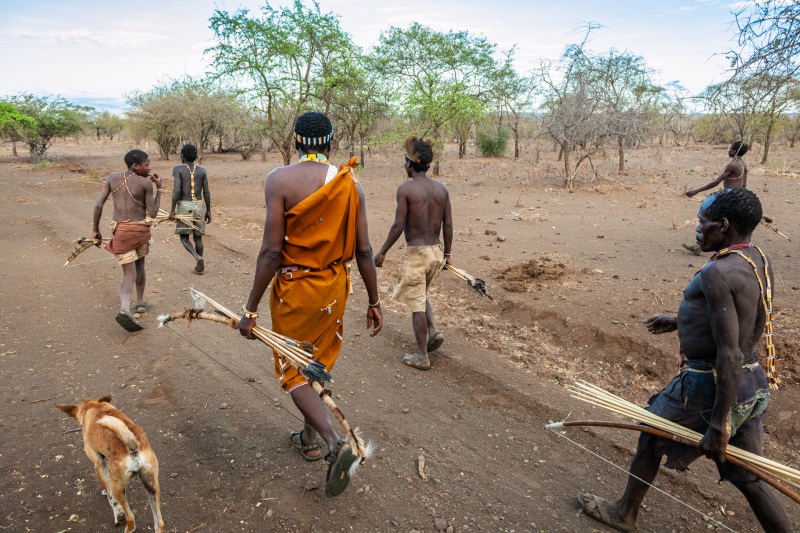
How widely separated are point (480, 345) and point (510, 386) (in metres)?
0.90

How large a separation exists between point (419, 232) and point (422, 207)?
0.72 ft

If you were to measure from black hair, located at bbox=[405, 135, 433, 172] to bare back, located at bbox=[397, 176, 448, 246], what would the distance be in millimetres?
107

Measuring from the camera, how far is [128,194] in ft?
16.5

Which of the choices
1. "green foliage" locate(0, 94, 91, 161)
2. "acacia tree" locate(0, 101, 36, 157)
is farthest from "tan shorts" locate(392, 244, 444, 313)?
"green foliage" locate(0, 94, 91, 161)

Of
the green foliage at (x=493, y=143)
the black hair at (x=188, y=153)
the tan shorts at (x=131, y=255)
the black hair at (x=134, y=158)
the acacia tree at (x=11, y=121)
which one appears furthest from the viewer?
the green foliage at (x=493, y=143)

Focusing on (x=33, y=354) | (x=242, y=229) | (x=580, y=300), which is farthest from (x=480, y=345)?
(x=242, y=229)

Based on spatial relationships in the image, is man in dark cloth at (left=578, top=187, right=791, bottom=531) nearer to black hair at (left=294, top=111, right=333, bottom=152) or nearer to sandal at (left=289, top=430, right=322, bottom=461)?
sandal at (left=289, top=430, right=322, bottom=461)

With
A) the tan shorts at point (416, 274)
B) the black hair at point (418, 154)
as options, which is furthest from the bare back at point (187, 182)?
the tan shorts at point (416, 274)

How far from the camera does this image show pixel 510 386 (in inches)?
154

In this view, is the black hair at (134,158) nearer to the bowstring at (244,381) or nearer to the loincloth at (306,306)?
the bowstring at (244,381)

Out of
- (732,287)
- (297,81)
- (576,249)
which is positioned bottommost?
(576,249)

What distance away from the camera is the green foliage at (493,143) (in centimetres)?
2927

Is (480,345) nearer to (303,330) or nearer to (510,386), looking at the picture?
(510,386)

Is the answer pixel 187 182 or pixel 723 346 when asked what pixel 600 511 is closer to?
pixel 723 346
